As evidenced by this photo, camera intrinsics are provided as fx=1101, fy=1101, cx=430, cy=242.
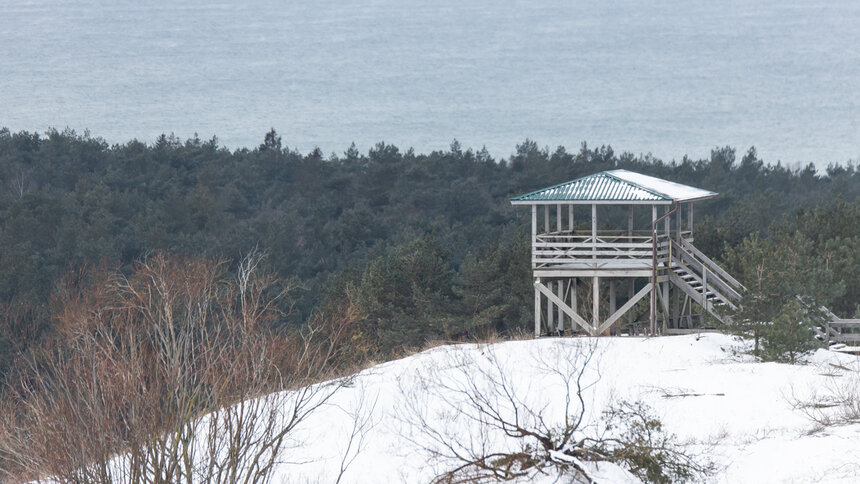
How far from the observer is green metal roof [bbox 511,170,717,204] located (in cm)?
3062

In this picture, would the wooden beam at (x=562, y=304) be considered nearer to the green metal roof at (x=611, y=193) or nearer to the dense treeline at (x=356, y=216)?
the green metal roof at (x=611, y=193)

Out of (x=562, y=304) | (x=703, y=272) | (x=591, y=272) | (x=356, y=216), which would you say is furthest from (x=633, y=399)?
(x=356, y=216)

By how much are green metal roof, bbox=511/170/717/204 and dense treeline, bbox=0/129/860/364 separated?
5.11 meters

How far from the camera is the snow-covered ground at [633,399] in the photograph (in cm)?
1628

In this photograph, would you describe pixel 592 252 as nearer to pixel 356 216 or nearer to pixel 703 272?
pixel 703 272

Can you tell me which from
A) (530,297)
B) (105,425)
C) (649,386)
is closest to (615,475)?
(649,386)

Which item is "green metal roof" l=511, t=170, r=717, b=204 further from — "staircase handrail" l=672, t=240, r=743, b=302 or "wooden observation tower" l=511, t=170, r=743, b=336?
"staircase handrail" l=672, t=240, r=743, b=302

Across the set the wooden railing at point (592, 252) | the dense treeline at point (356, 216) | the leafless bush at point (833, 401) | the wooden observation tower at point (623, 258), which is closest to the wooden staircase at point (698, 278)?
the wooden observation tower at point (623, 258)

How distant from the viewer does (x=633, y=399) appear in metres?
20.1

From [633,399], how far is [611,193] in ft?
38.9

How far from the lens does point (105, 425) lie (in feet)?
45.4

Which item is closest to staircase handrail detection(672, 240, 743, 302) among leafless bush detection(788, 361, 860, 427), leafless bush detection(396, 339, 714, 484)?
leafless bush detection(788, 361, 860, 427)

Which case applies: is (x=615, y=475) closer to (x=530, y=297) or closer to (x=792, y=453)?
(x=792, y=453)

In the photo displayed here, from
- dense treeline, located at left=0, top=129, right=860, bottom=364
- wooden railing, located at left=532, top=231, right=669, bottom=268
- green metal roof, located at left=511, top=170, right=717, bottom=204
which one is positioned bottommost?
dense treeline, located at left=0, top=129, right=860, bottom=364
